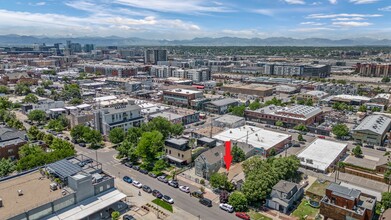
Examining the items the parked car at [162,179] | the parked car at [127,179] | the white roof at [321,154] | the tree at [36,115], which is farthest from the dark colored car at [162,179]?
the tree at [36,115]

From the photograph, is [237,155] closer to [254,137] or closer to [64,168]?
[254,137]

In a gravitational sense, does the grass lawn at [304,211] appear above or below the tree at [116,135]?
below

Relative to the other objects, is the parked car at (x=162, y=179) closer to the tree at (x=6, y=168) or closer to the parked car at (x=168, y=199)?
the parked car at (x=168, y=199)

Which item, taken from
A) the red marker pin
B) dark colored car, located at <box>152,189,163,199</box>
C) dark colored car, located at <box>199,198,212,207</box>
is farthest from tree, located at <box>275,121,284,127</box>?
dark colored car, located at <box>152,189,163,199</box>

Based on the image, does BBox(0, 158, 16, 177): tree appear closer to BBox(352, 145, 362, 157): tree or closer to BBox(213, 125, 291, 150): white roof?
BBox(213, 125, 291, 150): white roof

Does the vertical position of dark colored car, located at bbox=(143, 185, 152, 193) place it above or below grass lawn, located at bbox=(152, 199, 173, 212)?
above

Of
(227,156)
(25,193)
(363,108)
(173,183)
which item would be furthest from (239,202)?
(363,108)
